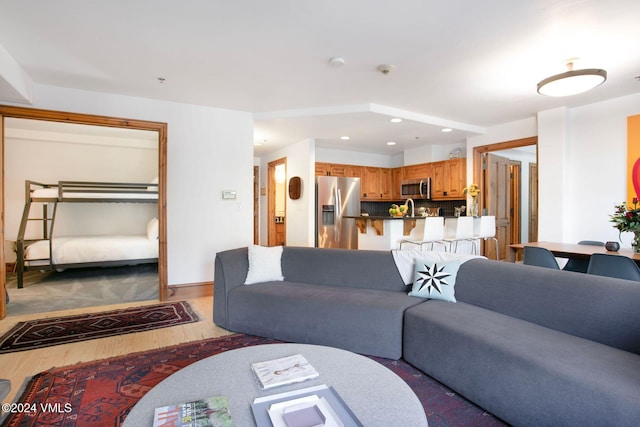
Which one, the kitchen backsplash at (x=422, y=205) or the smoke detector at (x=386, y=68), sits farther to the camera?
the kitchen backsplash at (x=422, y=205)

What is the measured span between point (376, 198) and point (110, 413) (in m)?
6.19

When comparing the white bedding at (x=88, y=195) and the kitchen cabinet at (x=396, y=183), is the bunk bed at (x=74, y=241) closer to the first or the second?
the white bedding at (x=88, y=195)

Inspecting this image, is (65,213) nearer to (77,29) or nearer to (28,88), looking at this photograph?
(28,88)

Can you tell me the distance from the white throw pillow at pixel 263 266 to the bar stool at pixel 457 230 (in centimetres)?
267

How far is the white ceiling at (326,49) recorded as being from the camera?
2174mm

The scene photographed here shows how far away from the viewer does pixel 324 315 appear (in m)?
2.46

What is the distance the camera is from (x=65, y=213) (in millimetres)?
6215

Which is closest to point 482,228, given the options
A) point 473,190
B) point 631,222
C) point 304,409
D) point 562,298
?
point 473,190

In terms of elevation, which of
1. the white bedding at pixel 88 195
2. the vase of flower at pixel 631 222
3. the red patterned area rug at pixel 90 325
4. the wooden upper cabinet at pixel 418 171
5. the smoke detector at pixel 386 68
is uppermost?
the smoke detector at pixel 386 68

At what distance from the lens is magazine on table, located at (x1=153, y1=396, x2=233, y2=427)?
1046 mm

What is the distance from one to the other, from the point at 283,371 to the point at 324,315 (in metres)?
1.11

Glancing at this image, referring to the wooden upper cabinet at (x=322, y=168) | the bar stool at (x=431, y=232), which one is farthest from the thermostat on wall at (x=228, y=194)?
the wooden upper cabinet at (x=322, y=168)

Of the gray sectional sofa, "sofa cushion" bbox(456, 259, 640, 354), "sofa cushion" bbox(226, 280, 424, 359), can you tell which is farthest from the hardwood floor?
"sofa cushion" bbox(456, 259, 640, 354)

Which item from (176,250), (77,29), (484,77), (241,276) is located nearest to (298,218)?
(176,250)
